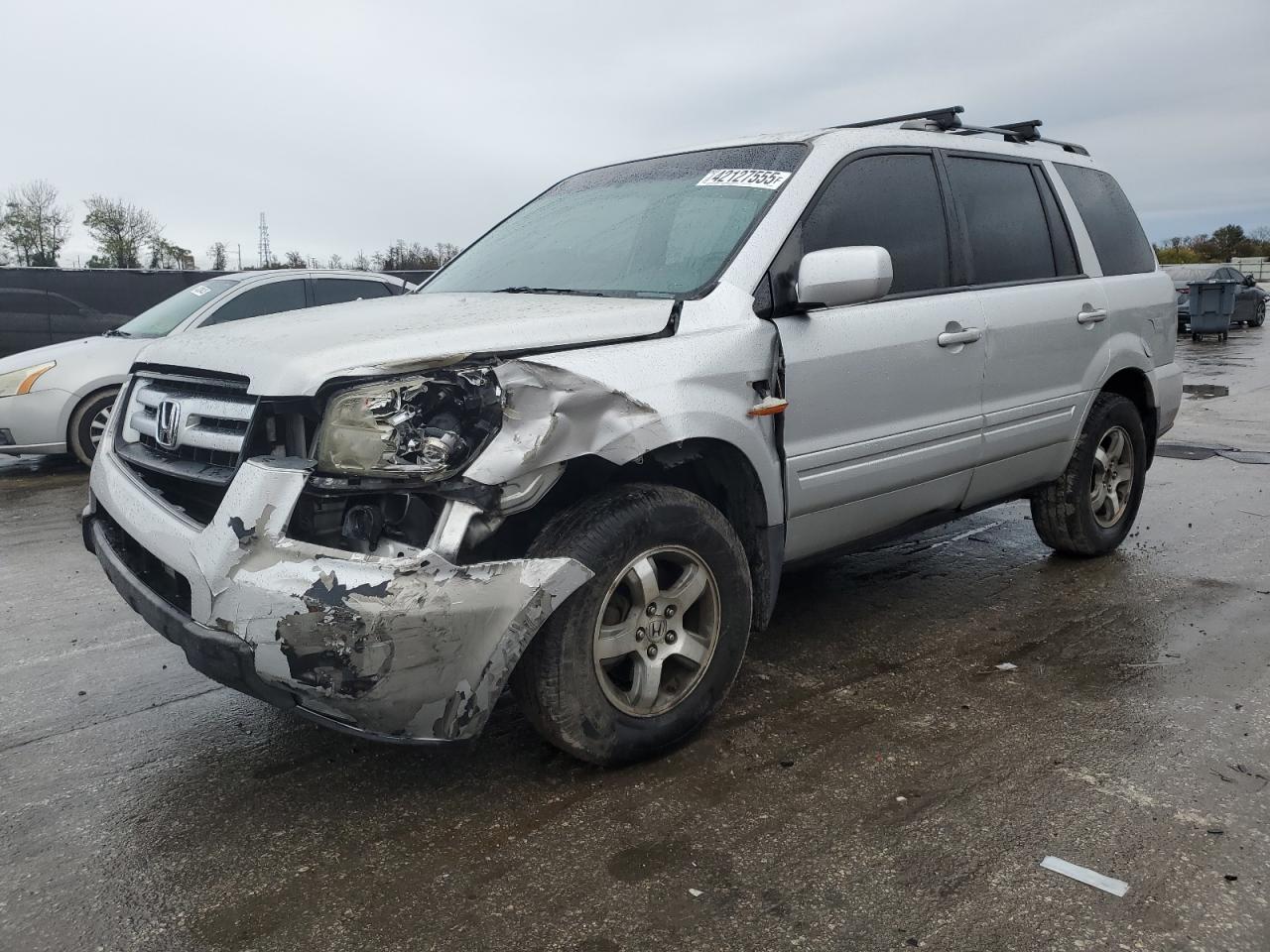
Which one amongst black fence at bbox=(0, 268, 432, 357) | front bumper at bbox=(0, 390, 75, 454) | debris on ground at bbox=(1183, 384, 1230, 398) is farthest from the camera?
debris on ground at bbox=(1183, 384, 1230, 398)

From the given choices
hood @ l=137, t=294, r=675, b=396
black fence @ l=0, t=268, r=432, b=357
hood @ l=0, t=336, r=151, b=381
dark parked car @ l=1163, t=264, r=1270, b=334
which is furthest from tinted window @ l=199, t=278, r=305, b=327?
dark parked car @ l=1163, t=264, r=1270, b=334

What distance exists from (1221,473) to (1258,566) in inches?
109

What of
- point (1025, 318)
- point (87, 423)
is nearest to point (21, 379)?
point (87, 423)

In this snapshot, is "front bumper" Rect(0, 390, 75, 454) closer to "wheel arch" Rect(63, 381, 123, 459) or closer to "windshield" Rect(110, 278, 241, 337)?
"wheel arch" Rect(63, 381, 123, 459)

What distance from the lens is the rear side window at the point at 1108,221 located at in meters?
4.99

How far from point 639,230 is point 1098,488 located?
2910 millimetres

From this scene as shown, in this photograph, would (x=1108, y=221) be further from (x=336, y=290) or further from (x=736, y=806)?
(x=336, y=290)

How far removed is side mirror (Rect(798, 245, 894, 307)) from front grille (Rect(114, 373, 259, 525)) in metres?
1.70

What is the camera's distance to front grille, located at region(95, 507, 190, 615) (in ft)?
8.93

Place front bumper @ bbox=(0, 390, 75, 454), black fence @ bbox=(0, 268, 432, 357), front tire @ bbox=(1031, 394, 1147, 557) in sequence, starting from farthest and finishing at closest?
1. black fence @ bbox=(0, 268, 432, 357)
2. front bumper @ bbox=(0, 390, 75, 454)
3. front tire @ bbox=(1031, 394, 1147, 557)

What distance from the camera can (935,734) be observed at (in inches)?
130

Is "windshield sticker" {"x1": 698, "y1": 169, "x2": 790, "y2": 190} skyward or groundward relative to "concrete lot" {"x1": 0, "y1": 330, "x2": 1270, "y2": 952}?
skyward

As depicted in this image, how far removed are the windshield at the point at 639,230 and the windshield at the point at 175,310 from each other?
5.07 metres

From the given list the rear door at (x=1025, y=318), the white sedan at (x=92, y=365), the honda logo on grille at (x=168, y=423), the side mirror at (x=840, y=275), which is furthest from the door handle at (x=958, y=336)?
the white sedan at (x=92, y=365)
